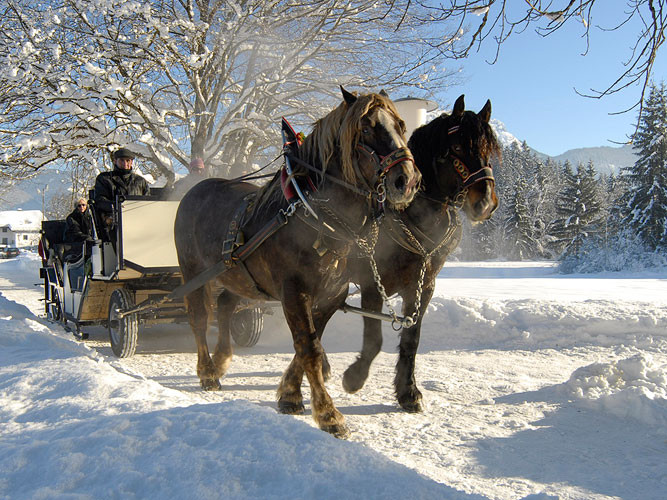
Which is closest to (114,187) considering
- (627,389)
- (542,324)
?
(542,324)

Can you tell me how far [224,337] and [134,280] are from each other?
176cm

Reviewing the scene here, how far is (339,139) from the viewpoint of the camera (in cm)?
320

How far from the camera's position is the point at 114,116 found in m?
Answer: 10.2

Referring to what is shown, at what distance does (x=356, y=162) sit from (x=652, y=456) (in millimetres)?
2373

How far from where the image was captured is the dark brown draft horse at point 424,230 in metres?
3.90

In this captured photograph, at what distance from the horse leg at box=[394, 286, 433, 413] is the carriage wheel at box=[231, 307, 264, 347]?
8.86ft

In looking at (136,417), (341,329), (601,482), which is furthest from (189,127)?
(601,482)

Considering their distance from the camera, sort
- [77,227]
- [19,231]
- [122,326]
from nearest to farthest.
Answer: [122,326] → [77,227] → [19,231]

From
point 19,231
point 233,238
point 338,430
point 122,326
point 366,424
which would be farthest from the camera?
point 19,231

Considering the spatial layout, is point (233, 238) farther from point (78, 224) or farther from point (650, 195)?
point (650, 195)

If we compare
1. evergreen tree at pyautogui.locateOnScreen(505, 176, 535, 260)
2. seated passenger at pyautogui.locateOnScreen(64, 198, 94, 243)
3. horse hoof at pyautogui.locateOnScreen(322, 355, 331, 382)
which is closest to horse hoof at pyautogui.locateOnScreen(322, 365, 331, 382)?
horse hoof at pyautogui.locateOnScreen(322, 355, 331, 382)

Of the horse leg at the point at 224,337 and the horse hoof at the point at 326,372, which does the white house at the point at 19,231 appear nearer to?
the horse leg at the point at 224,337

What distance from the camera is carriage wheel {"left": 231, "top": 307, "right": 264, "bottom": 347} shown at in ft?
21.2

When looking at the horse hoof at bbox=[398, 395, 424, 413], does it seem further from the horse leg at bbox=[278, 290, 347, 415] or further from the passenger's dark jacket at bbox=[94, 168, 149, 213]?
the passenger's dark jacket at bbox=[94, 168, 149, 213]
